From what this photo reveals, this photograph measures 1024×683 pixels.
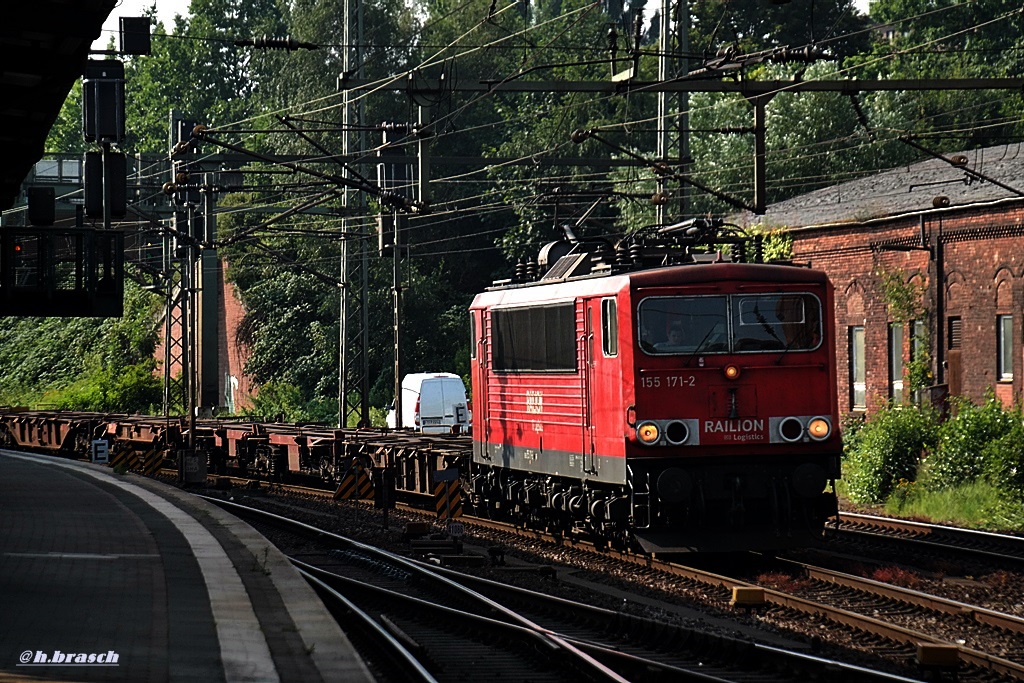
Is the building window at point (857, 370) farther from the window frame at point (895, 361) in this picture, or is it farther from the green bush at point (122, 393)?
the green bush at point (122, 393)

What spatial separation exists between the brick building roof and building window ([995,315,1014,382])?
2.43m

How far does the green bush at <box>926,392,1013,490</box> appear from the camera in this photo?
23516 millimetres

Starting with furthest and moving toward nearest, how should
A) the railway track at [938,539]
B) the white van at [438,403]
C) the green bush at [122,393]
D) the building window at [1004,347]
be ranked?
1. the green bush at [122,393]
2. the white van at [438,403]
3. the building window at [1004,347]
4. the railway track at [938,539]

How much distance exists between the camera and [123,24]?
74.6 feet

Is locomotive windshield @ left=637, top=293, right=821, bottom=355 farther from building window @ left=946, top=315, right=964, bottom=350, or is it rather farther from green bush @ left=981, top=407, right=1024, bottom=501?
building window @ left=946, top=315, right=964, bottom=350

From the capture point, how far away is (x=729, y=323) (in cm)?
1661

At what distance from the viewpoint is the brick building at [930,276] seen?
30.0 meters

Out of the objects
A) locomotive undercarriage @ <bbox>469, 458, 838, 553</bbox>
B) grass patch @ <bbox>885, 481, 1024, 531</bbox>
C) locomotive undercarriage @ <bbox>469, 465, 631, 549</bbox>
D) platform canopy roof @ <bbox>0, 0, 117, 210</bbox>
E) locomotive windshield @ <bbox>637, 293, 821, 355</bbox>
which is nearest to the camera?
platform canopy roof @ <bbox>0, 0, 117, 210</bbox>

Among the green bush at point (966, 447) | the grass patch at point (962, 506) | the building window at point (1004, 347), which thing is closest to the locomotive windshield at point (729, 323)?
the grass patch at point (962, 506)

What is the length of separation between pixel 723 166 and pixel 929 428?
101 ft

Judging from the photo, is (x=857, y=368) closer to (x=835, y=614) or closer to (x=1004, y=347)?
(x=1004, y=347)

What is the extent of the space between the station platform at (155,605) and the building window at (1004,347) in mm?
16411

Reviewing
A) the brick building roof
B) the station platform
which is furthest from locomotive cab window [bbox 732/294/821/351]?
the brick building roof

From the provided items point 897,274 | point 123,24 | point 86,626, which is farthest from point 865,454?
point 86,626
